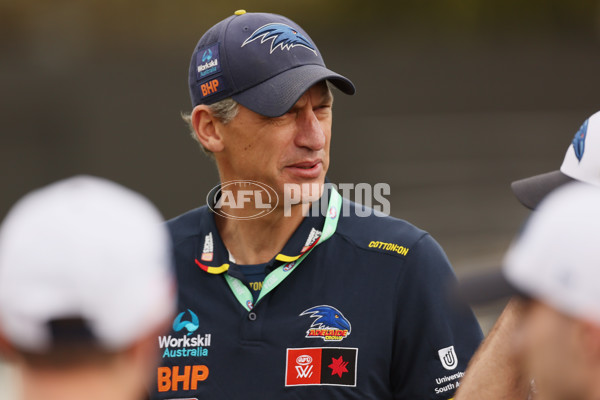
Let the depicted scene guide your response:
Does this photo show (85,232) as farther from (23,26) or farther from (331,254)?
(23,26)

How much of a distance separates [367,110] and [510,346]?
9.48 metres

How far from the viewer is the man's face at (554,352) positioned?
52.6 inches

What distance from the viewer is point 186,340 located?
2.70 m

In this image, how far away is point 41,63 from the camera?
11.0 m

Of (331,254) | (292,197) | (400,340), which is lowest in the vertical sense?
(400,340)

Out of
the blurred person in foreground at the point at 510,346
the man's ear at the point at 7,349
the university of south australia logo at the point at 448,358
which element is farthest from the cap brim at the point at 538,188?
the man's ear at the point at 7,349

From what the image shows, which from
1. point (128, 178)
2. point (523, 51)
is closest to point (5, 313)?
point (128, 178)

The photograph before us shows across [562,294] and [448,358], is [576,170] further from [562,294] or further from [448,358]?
[562,294]

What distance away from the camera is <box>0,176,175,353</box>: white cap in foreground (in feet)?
4.37

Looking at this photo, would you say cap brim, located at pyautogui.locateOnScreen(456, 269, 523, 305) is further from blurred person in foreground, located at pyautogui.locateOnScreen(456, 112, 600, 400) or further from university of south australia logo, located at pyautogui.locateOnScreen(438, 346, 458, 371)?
university of south australia logo, located at pyautogui.locateOnScreen(438, 346, 458, 371)

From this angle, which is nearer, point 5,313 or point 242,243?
point 5,313

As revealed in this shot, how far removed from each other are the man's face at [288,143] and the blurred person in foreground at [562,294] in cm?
145

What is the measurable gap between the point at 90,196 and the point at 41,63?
1023 cm

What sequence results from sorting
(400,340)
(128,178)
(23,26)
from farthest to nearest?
(23,26)
(128,178)
(400,340)
